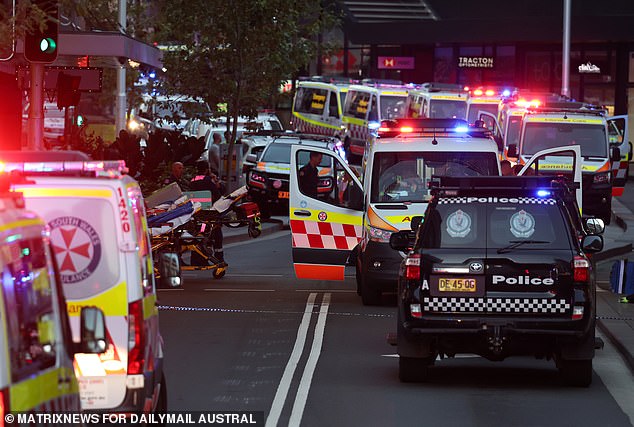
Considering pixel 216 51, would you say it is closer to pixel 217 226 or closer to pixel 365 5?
pixel 217 226

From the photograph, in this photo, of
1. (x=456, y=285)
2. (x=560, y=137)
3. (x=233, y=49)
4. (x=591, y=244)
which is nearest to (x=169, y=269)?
(x=456, y=285)

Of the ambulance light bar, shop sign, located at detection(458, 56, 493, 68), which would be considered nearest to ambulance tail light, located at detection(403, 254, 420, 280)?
the ambulance light bar

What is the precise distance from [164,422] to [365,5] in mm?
62822

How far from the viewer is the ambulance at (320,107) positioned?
5169 cm

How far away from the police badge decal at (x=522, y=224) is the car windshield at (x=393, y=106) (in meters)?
36.4

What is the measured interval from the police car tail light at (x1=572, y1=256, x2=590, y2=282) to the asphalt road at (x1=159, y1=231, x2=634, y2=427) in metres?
0.97

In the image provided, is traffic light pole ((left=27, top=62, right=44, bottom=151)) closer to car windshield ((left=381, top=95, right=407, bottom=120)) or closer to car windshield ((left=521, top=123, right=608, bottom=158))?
car windshield ((left=521, top=123, right=608, bottom=158))

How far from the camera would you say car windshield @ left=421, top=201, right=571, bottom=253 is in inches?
534

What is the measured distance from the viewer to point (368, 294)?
793 inches

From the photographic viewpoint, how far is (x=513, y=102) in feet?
126

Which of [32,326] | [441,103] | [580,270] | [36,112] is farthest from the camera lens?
[441,103]

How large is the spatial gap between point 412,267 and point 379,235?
647 cm

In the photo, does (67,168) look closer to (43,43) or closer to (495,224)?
(495,224)

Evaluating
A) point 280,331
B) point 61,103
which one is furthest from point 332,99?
point 280,331
